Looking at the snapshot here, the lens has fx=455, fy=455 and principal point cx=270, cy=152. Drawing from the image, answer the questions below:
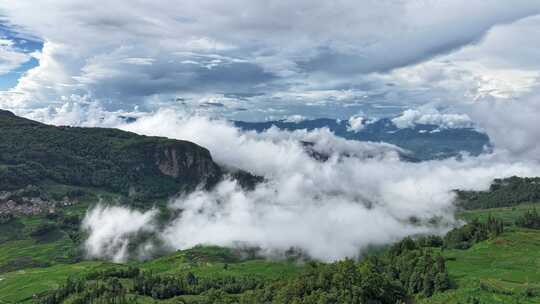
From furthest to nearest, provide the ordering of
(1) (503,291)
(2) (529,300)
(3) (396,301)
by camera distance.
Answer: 1. (3) (396,301)
2. (1) (503,291)
3. (2) (529,300)

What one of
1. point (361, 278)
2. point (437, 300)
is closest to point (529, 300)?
point (437, 300)

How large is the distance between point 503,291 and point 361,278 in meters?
55.8

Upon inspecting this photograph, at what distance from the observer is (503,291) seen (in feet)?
594

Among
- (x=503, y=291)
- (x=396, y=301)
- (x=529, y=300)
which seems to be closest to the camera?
(x=529, y=300)

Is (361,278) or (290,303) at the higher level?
(361,278)

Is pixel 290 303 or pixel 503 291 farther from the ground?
pixel 503 291

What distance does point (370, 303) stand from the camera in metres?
185

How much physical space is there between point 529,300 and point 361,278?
6376cm

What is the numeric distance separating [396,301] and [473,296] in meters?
33.2

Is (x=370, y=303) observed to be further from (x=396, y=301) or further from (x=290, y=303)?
(x=290, y=303)

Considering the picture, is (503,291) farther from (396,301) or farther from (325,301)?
(325,301)

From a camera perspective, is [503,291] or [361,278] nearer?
[503,291]

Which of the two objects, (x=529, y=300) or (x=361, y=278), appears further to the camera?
(x=361, y=278)

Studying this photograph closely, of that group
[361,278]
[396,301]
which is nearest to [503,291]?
[396,301]
